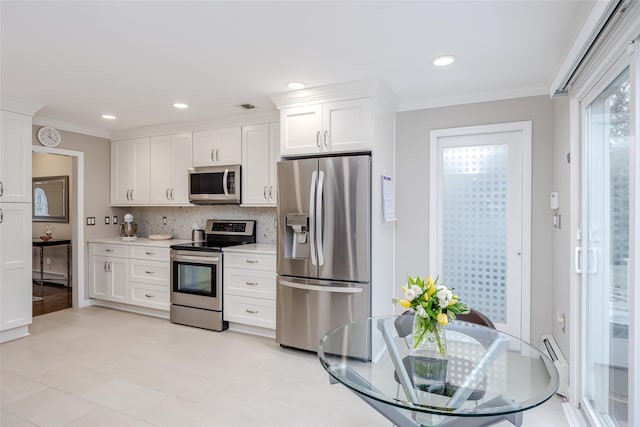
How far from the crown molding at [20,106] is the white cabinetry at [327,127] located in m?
2.58

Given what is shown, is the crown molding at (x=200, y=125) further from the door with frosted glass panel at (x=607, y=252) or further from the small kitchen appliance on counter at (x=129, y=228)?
the door with frosted glass panel at (x=607, y=252)

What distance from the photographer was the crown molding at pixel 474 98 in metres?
3.10

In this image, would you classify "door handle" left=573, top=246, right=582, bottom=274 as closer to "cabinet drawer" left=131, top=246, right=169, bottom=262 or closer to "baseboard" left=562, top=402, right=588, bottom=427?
"baseboard" left=562, top=402, right=588, bottom=427

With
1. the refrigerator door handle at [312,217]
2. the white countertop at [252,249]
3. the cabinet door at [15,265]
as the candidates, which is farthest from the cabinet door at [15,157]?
the refrigerator door handle at [312,217]

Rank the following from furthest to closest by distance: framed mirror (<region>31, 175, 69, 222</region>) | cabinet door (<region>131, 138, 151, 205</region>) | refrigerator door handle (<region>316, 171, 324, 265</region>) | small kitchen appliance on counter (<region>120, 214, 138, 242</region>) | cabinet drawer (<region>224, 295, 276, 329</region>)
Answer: framed mirror (<region>31, 175, 69, 222</region>) → small kitchen appliance on counter (<region>120, 214, 138, 242</region>) → cabinet door (<region>131, 138, 151, 205</region>) → cabinet drawer (<region>224, 295, 276, 329</region>) → refrigerator door handle (<region>316, 171, 324, 265</region>)

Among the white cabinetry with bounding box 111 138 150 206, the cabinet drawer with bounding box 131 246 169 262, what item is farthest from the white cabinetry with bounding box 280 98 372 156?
the white cabinetry with bounding box 111 138 150 206

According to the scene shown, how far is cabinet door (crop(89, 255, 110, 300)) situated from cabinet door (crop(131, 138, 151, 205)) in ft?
2.86

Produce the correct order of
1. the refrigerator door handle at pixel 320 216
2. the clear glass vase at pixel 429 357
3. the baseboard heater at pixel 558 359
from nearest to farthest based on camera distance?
the clear glass vase at pixel 429 357 < the baseboard heater at pixel 558 359 < the refrigerator door handle at pixel 320 216

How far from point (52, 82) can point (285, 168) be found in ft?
6.87

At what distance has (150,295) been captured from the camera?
173 inches

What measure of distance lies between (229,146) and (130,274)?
2.05 metres

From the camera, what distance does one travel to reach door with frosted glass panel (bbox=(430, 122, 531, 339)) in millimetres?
3193

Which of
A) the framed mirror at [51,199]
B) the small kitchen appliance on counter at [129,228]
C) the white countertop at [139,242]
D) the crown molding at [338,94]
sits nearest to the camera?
the crown molding at [338,94]

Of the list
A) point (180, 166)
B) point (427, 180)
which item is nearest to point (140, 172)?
point (180, 166)
